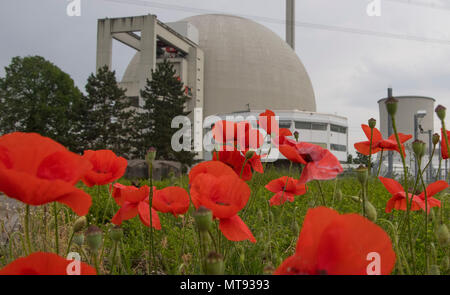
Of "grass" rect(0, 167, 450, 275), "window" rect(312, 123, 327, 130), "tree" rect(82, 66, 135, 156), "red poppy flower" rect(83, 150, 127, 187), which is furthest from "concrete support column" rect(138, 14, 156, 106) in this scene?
"red poppy flower" rect(83, 150, 127, 187)

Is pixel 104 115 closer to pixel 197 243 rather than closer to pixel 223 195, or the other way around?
pixel 197 243

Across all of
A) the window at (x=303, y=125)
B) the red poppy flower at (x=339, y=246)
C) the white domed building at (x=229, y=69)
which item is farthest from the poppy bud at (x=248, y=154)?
the window at (x=303, y=125)

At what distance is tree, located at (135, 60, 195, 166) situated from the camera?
15.3m

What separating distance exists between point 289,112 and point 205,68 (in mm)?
8238

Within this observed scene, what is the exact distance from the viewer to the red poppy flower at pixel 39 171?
13.1 inches

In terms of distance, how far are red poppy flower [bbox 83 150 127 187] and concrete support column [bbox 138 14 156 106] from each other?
18.9 m

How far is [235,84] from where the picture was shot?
1207 inches

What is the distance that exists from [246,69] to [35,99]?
1808cm

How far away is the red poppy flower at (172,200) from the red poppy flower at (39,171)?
12.1 inches

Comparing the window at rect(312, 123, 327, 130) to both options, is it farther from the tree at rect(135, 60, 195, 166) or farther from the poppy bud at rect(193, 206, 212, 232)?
the poppy bud at rect(193, 206, 212, 232)

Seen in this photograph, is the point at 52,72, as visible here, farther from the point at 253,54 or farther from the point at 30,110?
the point at 253,54

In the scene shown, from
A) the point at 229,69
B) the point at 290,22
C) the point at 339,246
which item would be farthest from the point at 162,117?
the point at 290,22

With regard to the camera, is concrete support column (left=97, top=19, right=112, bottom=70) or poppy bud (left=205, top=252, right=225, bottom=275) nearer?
poppy bud (left=205, top=252, right=225, bottom=275)

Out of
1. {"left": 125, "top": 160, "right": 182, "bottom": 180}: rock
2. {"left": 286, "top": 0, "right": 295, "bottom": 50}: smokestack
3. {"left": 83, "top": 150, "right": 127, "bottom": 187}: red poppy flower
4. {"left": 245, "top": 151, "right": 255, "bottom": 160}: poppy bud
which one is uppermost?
{"left": 286, "top": 0, "right": 295, "bottom": 50}: smokestack
